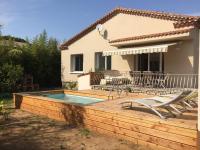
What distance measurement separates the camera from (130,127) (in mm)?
12391

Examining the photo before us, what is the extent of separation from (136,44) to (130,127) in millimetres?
17443

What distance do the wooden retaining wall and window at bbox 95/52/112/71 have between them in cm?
1696

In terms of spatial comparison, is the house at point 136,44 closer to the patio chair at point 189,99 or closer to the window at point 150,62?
the window at point 150,62

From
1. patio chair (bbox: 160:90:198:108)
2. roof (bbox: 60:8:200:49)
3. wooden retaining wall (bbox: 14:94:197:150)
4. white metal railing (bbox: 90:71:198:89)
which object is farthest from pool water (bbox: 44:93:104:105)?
roof (bbox: 60:8:200:49)

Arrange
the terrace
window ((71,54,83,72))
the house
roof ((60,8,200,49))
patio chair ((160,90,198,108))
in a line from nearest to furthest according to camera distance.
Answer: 1. the terrace
2. patio chair ((160,90,198,108))
3. roof ((60,8,200,49))
4. the house
5. window ((71,54,83,72))

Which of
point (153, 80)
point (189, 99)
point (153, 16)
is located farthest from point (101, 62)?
point (189, 99)

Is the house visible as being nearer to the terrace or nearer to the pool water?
the terrace

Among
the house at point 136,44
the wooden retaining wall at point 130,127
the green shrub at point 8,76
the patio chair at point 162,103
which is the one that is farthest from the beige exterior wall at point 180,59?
the green shrub at point 8,76

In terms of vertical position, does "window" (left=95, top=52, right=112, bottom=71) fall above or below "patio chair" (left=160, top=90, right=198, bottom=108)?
above

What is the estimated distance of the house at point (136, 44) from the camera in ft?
80.1

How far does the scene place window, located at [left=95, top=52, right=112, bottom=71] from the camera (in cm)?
3409

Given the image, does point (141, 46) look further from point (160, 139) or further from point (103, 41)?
point (160, 139)

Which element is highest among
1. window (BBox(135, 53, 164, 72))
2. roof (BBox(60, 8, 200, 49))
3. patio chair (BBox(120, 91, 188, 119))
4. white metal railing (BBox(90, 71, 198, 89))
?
roof (BBox(60, 8, 200, 49))

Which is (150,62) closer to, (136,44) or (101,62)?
(136,44)
